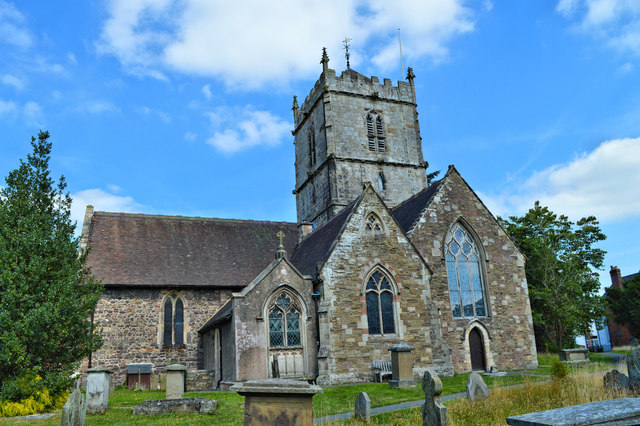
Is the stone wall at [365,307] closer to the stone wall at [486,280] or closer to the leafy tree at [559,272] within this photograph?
the stone wall at [486,280]

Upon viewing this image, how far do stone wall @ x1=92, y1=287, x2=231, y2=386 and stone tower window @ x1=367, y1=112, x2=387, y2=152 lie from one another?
56.1 ft

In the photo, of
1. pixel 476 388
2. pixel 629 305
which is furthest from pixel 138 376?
pixel 629 305

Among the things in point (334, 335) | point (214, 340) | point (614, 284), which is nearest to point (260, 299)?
point (334, 335)

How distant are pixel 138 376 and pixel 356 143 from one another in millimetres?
20475

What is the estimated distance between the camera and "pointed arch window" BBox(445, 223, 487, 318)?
73.6ft

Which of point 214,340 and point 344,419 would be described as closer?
point 344,419

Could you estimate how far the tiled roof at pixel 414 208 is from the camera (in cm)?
2314

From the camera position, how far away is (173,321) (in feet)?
78.7

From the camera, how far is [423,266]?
2055 centimetres

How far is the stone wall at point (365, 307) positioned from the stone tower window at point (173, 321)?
8.82 m

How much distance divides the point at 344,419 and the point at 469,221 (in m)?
14.8

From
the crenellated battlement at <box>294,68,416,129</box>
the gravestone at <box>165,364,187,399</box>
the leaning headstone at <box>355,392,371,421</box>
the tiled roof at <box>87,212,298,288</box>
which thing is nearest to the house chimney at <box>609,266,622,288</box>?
the crenellated battlement at <box>294,68,416,129</box>

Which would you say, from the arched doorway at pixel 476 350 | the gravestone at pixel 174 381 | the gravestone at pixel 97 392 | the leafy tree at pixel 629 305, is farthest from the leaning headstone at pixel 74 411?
the leafy tree at pixel 629 305

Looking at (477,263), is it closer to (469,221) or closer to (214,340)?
(469,221)
